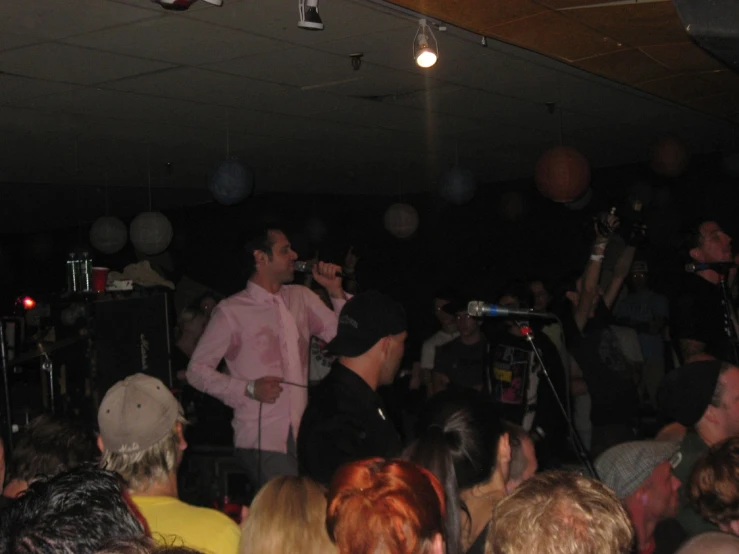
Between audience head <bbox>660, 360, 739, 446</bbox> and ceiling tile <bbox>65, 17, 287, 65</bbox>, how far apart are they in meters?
2.71

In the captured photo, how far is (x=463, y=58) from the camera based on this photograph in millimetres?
5027

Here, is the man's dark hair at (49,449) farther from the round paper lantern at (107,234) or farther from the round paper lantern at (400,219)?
the round paper lantern at (400,219)

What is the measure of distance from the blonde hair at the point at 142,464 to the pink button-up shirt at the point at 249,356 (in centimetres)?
149

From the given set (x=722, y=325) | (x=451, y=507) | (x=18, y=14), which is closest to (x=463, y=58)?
(x=722, y=325)

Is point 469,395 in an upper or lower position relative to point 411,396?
upper

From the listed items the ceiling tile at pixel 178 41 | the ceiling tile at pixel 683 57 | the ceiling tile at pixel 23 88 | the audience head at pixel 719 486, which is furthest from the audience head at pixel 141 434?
the ceiling tile at pixel 683 57

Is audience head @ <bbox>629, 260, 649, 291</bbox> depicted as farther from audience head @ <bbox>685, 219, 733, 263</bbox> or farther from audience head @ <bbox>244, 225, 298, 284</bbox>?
audience head @ <bbox>244, 225, 298, 284</bbox>

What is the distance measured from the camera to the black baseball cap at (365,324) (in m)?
2.84

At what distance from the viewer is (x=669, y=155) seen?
6836 millimetres

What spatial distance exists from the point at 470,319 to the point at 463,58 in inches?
82.9

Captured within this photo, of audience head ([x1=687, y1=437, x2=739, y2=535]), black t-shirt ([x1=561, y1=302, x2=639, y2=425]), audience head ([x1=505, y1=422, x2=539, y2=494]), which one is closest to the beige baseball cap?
audience head ([x1=505, y1=422, x2=539, y2=494])

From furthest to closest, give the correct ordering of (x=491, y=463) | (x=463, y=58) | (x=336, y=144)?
(x=336, y=144) < (x=463, y=58) < (x=491, y=463)

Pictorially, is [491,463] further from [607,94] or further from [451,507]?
[607,94]

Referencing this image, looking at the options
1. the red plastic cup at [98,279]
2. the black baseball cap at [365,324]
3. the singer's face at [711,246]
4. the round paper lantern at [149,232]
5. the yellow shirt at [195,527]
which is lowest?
the yellow shirt at [195,527]
